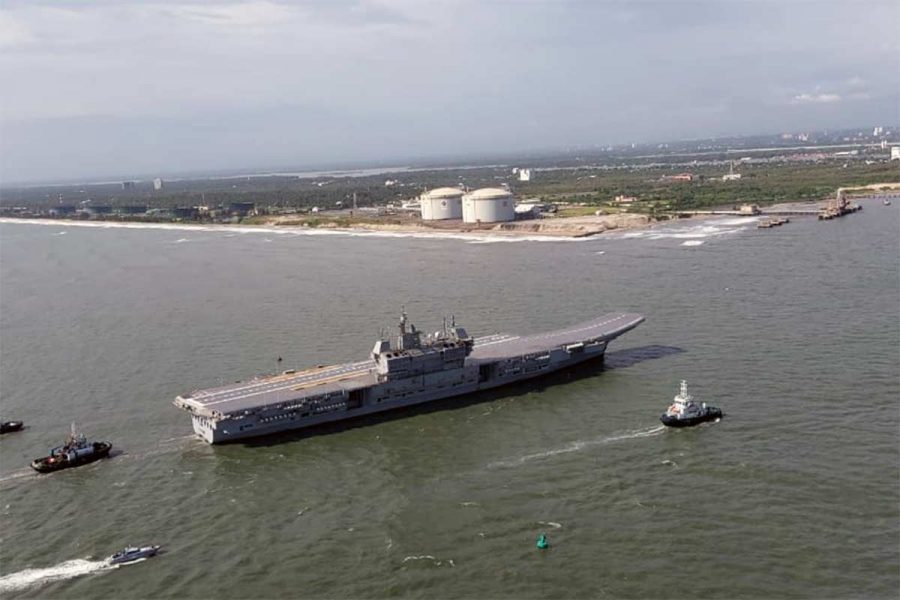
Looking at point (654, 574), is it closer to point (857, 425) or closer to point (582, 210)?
point (857, 425)

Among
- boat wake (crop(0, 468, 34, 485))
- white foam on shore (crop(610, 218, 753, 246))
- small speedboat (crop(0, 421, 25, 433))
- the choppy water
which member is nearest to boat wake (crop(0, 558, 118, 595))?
the choppy water

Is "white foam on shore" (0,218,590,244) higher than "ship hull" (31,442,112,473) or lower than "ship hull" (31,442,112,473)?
higher

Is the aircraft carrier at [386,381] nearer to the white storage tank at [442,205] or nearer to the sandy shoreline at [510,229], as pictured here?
the sandy shoreline at [510,229]

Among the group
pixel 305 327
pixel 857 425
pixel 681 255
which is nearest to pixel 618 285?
pixel 681 255

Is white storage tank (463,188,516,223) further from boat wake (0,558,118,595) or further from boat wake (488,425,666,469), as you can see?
boat wake (0,558,118,595)

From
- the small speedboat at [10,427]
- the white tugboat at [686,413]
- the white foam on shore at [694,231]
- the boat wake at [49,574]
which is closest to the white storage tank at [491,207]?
the white foam on shore at [694,231]

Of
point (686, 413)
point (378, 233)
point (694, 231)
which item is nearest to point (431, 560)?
point (686, 413)

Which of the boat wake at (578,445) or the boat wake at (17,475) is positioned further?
the boat wake at (17,475)
